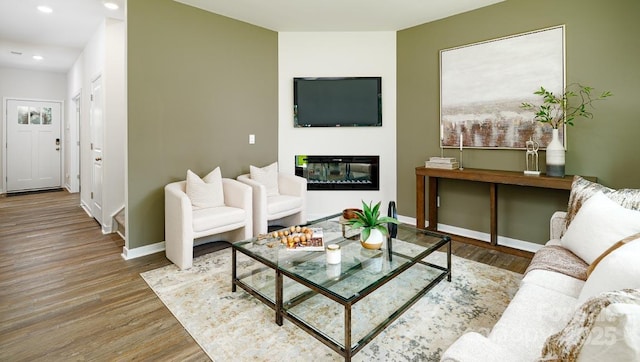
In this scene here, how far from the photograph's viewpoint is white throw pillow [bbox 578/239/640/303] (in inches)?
48.4

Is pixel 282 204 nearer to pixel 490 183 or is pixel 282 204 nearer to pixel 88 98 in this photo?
pixel 490 183

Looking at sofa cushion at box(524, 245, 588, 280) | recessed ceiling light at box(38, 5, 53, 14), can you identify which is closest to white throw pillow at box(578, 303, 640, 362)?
sofa cushion at box(524, 245, 588, 280)

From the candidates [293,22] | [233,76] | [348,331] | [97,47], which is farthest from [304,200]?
[97,47]

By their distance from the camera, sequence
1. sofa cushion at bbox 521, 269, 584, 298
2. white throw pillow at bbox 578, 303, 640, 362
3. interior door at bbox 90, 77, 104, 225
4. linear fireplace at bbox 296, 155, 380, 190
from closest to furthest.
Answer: white throw pillow at bbox 578, 303, 640, 362 → sofa cushion at bbox 521, 269, 584, 298 → interior door at bbox 90, 77, 104, 225 → linear fireplace at bbox 296, 155, 380, 190

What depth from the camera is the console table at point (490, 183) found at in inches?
116

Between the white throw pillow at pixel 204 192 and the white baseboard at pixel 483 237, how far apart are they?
2454mm

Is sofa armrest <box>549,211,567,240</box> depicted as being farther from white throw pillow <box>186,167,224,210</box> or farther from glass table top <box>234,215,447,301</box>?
white throw pillow <box>186,167,224,210</box>

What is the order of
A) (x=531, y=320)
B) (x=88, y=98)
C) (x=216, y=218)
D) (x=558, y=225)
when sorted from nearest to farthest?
(x=531, y=320) → (x=558, y=225) → (x=216, y=218) → (x=88, y=98)

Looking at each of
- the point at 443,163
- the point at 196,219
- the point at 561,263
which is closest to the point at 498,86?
the point at 443,163

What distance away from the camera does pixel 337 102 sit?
4.50 m

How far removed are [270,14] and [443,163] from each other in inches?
105

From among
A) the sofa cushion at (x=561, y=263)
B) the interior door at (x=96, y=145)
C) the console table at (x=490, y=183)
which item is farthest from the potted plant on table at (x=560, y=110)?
the interior door at (x=96, y=145)

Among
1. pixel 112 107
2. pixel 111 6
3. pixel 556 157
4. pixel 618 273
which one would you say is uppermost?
pixel 111 6

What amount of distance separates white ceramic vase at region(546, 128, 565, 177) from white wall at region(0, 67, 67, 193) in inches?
352
